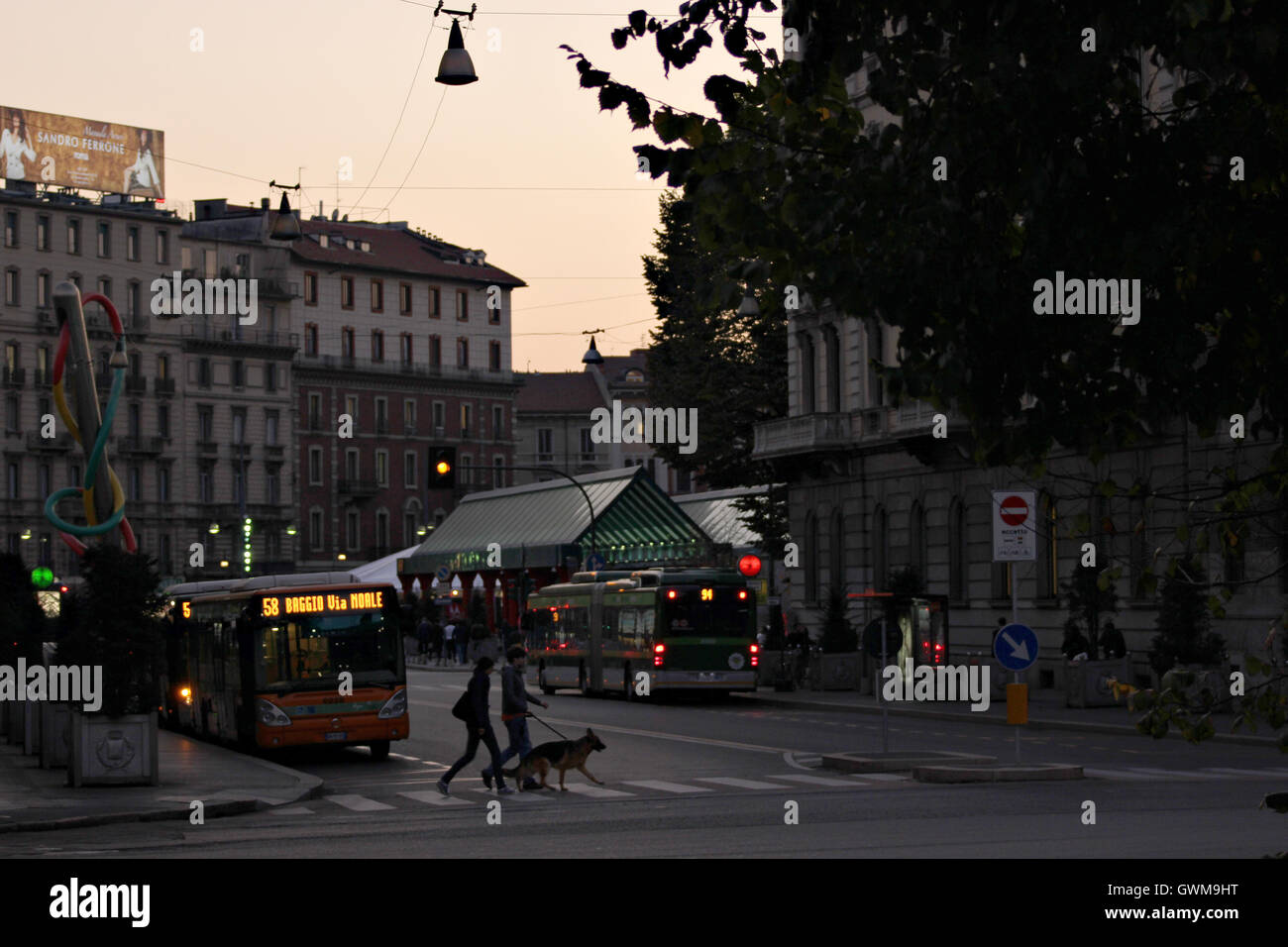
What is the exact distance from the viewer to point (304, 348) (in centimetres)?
12281

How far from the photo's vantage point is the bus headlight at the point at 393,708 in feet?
94.9

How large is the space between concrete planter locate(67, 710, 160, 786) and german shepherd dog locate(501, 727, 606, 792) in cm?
405

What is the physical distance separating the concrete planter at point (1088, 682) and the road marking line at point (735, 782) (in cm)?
1402

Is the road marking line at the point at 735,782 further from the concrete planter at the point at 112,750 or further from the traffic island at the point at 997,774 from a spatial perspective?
the concrete planter at the point at 112,750

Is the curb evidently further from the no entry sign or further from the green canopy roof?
the green canopy roof

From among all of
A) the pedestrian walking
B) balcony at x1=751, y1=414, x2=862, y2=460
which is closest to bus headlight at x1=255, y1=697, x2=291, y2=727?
the pedestrian walking

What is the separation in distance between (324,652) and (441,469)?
1782cm

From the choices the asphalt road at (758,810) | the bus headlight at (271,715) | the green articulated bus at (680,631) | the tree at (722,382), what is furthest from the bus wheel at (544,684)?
the bus headlight at (271,715)

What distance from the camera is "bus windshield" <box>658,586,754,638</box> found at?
147 feet

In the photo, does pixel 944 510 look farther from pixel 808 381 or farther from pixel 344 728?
pixel 344 728

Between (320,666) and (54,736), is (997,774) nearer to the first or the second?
(320,666)

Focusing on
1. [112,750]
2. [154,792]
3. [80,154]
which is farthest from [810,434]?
[80,154]
